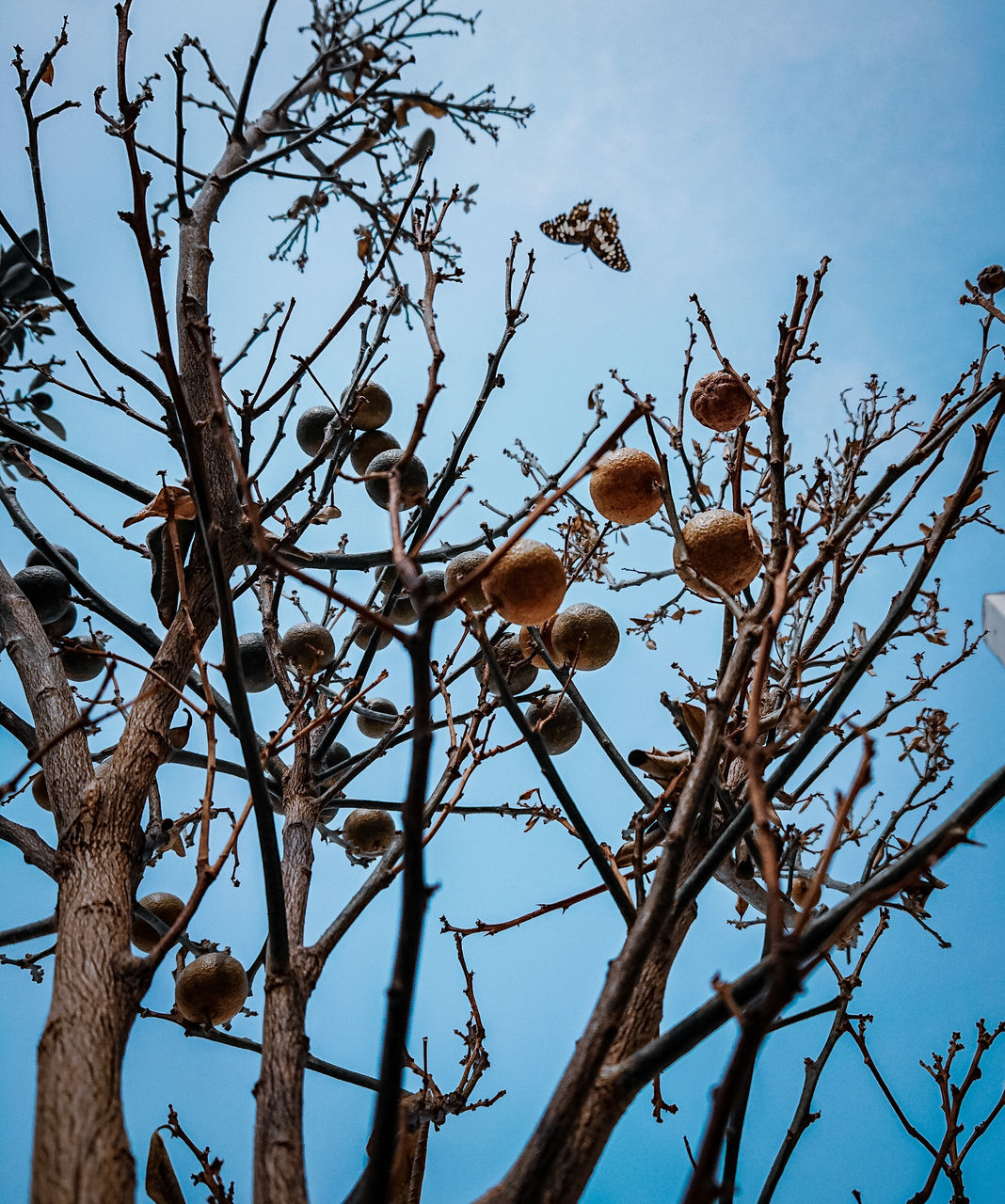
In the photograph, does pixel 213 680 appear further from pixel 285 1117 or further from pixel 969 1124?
pixel 969 1124

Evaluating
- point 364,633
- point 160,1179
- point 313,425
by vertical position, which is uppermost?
point 313,425

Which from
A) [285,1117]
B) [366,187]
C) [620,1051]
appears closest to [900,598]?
[620,1051]

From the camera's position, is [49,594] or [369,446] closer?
[49,594]

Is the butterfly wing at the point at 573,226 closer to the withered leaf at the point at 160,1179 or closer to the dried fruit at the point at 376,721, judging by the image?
the dried fruit at the point at 376,721

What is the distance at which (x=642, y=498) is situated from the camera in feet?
6.64

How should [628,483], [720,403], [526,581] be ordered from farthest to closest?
[720,403]
[628,483]
[526,581]

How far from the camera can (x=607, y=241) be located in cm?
531

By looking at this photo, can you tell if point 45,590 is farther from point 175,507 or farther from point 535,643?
point 535,643

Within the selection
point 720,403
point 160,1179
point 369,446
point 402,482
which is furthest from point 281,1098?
point 369,446

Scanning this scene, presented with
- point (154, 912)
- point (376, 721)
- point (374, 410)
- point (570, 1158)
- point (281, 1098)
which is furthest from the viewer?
point (376, 721)

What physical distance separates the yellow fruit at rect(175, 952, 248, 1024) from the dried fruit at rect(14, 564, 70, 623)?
5.09ft

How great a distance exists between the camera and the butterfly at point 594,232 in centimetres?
523

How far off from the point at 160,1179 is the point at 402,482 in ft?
7.19

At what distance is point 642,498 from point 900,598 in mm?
700
